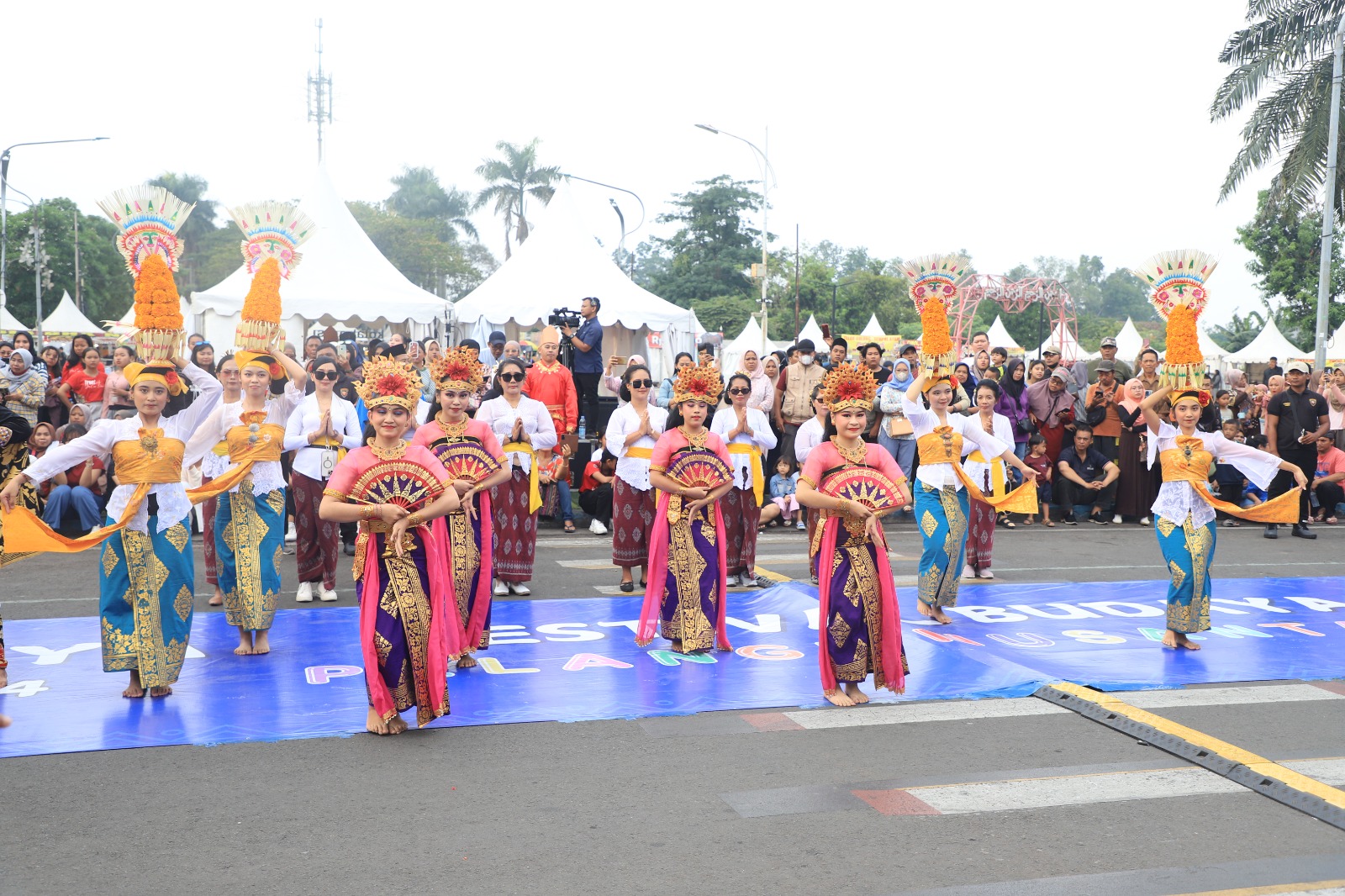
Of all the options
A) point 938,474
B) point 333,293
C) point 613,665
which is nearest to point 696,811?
point 613,665

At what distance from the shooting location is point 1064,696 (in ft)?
21.4

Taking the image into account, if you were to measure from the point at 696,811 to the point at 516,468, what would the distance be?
4969mm

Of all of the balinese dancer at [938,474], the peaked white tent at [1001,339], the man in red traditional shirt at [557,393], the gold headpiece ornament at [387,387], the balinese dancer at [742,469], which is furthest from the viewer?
the peaked white tent at [1001,339]

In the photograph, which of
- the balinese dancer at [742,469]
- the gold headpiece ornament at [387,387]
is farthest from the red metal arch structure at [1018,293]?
the gold headpiece ornament at [387,387]

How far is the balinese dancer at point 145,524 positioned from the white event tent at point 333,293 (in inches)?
524

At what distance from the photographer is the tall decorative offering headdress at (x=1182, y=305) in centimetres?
774

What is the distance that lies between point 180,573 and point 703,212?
166ft

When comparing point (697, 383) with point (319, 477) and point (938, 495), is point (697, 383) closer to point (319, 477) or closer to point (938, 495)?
point (938, 495)

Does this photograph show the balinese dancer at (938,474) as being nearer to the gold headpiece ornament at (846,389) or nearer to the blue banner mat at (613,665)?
the blue banner mat at (613,665)

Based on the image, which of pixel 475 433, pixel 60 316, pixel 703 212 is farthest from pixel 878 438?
pixel 703 212

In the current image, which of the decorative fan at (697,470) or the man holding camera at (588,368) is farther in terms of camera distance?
the man holding camera at (588,368)

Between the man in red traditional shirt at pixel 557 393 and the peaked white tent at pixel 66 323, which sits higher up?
the peaked white tent at pixel 66 323

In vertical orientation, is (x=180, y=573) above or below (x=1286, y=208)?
below

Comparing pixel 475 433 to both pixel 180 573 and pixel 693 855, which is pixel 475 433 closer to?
pixel 180 573
